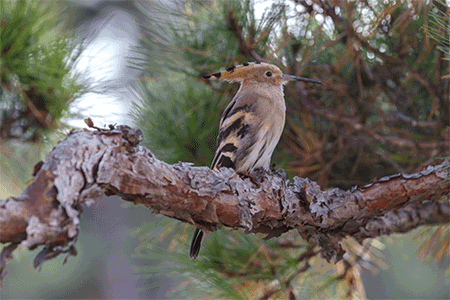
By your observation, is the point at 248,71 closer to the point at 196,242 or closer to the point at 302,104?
the point at 302,104

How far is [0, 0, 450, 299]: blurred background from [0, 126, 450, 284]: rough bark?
0.15 m

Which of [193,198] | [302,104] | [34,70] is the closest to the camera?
[193,198]

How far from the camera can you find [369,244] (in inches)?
41.6

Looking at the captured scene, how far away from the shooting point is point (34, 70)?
80 centimetres

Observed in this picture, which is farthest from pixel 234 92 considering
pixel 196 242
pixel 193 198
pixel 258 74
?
pixel 193 198

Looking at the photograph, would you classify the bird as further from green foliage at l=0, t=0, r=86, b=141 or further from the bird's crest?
green foliage at l=0, t=0, r=86, b=141

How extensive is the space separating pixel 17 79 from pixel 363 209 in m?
0.67

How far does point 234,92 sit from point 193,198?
18.9 inches

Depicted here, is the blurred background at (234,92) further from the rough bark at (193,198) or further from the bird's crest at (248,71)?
the rough bark at (193,198)

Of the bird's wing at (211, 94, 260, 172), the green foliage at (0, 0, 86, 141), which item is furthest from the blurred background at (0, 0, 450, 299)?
the bird's wing at (211, 94, 260, 172)

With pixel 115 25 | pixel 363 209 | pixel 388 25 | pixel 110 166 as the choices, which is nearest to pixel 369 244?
pixel 363 209

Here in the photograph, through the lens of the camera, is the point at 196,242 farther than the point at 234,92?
No

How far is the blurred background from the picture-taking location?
863 mm

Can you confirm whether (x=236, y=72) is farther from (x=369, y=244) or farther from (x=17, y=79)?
(x=369, y=244)
